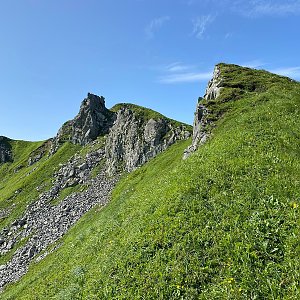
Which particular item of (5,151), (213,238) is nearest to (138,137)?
(213,238)

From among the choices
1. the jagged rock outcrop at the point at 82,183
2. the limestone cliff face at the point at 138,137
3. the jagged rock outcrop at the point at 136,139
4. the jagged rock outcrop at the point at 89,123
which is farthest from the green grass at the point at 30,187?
the jagged rock outcrop at the point at 136,139

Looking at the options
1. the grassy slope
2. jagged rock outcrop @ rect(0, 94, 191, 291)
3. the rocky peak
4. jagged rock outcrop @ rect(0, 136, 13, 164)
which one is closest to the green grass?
jagged rock outcrop @ rect(0, 94, 191, 291)

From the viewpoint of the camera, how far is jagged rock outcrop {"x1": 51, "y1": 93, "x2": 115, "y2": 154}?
347ft

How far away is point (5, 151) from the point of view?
16875 centimetres

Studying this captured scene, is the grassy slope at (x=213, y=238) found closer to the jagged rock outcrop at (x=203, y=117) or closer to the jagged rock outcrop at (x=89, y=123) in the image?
the jagged rock outcrop at (x=203, y=117)

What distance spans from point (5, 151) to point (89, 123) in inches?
3307

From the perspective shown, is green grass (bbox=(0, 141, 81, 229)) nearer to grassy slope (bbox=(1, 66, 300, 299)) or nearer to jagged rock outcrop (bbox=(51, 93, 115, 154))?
jagged rock outcrop (bbox=(51, 93, 115, 154))

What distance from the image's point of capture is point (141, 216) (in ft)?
67.4

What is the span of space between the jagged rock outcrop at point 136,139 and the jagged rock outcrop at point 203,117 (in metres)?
12.9

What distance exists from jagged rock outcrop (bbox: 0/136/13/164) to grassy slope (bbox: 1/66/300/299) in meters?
153

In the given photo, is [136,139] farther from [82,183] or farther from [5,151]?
[5,151]

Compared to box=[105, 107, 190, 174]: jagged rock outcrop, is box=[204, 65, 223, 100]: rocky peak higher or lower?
higher

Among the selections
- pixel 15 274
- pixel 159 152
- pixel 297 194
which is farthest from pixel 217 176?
pixel 159 152

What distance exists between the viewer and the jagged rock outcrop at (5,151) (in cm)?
16288
